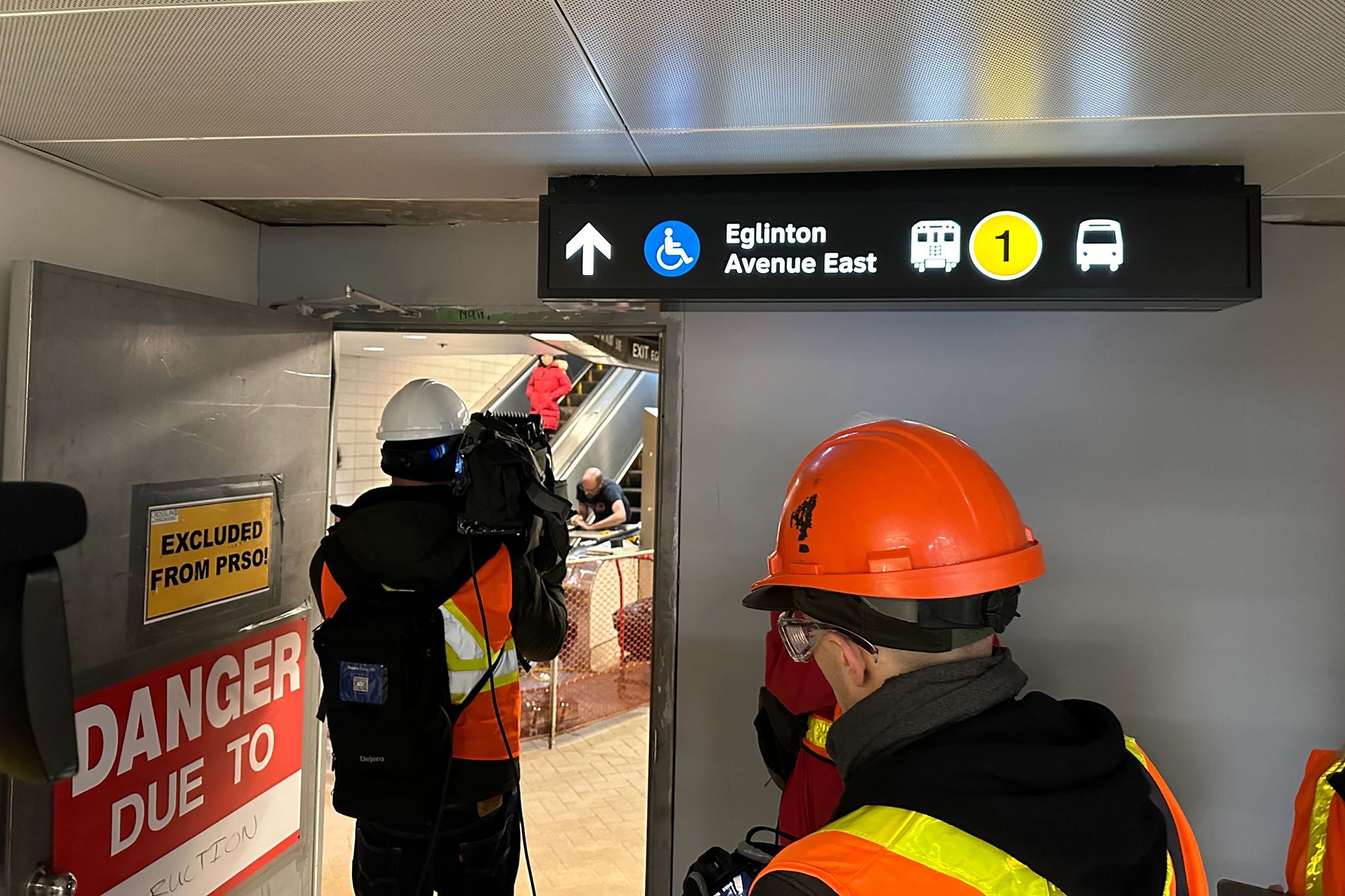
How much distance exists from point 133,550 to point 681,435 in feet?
5.27

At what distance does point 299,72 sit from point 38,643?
1.28m

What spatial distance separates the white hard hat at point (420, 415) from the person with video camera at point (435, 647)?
203 millimetres

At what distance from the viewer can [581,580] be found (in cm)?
646

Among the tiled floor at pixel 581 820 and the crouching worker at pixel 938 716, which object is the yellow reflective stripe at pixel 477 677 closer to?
the crouching worker at pixel 938 716

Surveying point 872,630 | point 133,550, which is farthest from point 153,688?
point 872,630

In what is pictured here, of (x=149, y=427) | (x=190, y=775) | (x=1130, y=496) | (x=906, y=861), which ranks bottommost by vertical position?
(x=190, y=775)

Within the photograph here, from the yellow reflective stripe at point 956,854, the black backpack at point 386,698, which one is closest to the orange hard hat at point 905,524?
the yellow reflective stripe at point 956,854

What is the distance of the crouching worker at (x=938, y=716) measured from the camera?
0.97 meters

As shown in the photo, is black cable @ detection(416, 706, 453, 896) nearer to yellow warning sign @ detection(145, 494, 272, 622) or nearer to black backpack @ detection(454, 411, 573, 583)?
black backpack @ detection(454, 411, 573, 583)

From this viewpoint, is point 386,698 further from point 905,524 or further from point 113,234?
point 905,524

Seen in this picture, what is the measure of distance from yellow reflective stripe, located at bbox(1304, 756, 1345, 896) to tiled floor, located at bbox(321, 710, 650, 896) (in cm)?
276

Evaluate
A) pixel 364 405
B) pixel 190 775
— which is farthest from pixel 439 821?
pixel 364 405

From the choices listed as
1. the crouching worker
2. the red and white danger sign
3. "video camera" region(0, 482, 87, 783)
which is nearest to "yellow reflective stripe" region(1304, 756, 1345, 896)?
the crouching worker

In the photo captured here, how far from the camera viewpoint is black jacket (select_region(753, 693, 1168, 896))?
0.97m
